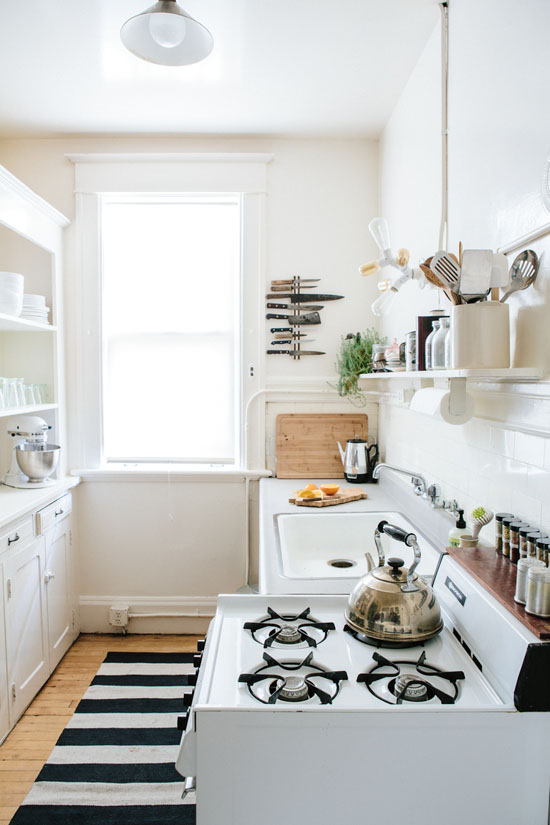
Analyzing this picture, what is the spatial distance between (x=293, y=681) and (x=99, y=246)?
2826 millimetres

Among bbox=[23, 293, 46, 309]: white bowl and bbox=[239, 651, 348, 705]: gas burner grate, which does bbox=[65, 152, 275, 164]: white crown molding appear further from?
bbox=[239, 651, 348, 705]: gas burner grate

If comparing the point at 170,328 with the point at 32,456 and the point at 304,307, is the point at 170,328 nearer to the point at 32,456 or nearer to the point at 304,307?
the point at 304,307

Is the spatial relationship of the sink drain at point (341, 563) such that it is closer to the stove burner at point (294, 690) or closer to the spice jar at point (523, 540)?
the spice jar at point (523, 540)

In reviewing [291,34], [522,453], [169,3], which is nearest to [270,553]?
[522,453]

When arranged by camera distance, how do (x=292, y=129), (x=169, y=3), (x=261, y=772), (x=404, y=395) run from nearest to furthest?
(x=261, y=772) < (x=169, y=3) < (x=404, y=395) < (x=292, y=129)

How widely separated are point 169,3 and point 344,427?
7.13 feet

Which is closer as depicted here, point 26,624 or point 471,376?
point 471,376

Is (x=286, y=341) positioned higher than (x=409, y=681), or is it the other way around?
(x=286, y=341)

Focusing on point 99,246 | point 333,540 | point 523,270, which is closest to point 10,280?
point 99,246

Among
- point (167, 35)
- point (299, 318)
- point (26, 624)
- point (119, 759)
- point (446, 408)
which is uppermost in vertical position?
point (167, 35)

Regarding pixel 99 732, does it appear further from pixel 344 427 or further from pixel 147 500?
pixel 344 427

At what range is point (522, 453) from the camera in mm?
1443

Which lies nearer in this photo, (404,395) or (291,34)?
(291,34)

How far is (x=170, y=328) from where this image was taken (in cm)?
338
